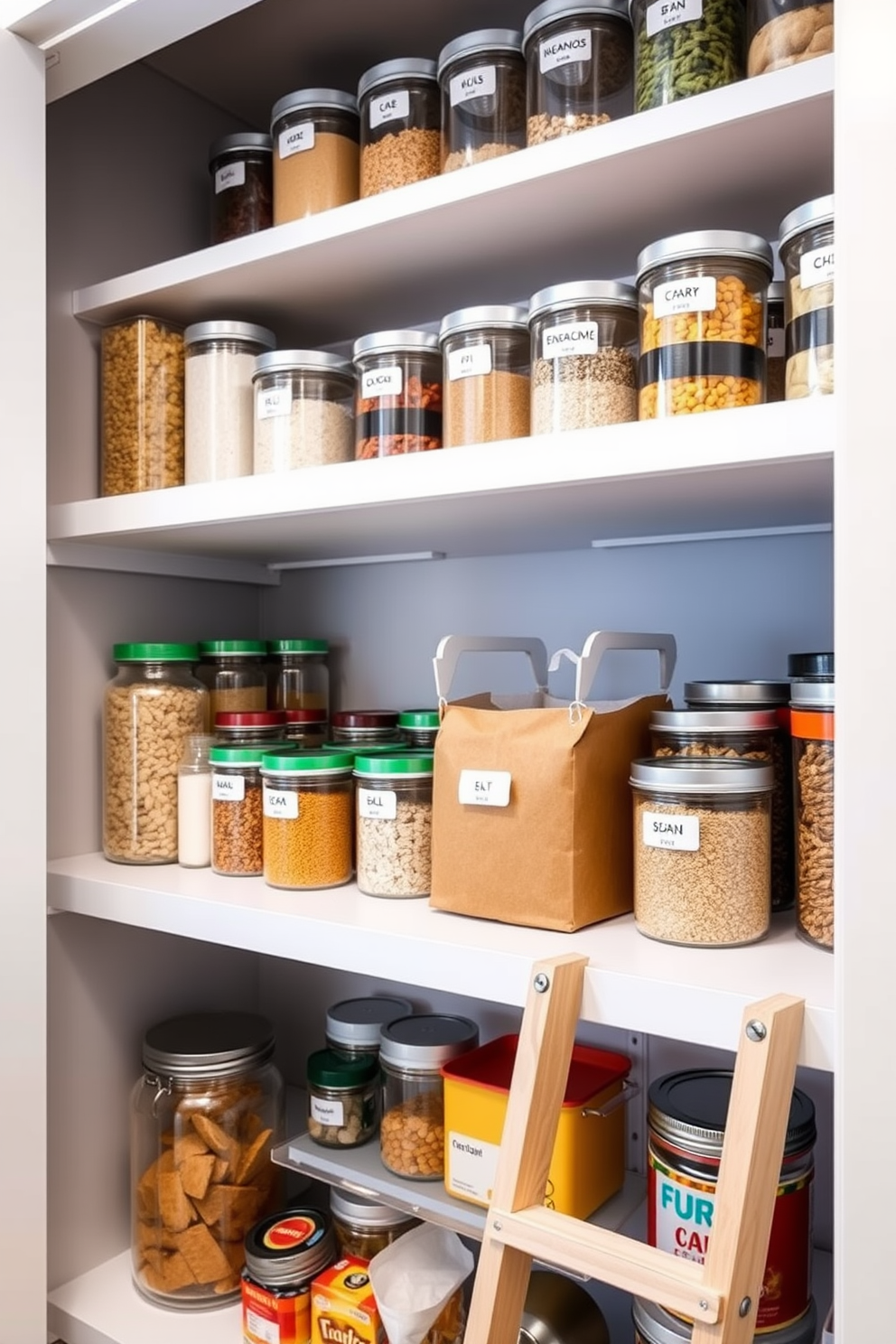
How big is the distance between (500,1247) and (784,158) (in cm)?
101

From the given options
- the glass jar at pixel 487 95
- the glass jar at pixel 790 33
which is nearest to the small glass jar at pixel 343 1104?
the glass jar at pixel 487 95

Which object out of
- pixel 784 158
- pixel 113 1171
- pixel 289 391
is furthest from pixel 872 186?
pixel 113 1171

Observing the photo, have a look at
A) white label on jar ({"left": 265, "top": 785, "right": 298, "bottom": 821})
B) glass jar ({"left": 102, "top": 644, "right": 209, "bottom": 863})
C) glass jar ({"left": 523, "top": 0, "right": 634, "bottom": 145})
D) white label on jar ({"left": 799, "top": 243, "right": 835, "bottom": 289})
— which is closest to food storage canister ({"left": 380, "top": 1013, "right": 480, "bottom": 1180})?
white label on jar ({"left": 265, "top": 785, "right": 298, "bottom": 821})

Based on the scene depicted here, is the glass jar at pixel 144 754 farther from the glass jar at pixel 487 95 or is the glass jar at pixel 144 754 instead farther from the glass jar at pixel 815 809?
the glass jar at pixel 815 809

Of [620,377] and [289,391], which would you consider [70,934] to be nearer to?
[289,391]

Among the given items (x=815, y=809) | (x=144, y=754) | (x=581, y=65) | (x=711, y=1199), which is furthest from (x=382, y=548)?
(x=711, y=1199)

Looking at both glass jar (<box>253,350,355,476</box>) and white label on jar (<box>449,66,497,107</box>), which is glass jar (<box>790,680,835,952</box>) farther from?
white label on jar (<box>449,66,497,107</box>)

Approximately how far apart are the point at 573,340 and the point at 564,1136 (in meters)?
0.81

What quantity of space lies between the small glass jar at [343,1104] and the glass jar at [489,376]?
0.81 m

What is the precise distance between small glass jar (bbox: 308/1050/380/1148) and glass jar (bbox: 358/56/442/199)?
3.57 ft

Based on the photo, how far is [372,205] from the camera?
113 cm

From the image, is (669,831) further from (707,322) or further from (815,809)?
(707,322)

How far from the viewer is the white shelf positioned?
0.84m

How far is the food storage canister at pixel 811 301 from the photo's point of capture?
33.8 inches
